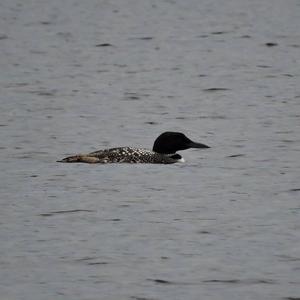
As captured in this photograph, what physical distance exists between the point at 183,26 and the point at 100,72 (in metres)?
7.27

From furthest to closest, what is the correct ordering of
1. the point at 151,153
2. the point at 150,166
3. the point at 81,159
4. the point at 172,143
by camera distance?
the point at 172,143
the point at 151,153
the point at 150,166
the point at 81,159

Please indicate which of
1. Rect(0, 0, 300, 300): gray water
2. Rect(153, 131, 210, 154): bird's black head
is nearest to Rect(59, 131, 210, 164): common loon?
Rect(153, 131, 210, 154): bird's black head

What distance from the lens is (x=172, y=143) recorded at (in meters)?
15.8

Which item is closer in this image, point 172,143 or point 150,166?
point 150,166

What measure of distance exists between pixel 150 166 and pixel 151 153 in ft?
0.71

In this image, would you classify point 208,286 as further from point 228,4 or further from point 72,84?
point 228,4

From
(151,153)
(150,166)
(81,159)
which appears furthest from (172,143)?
(81,159)

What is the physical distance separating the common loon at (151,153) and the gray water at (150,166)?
0.41 ft

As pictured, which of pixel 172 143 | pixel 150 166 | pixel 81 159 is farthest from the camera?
pixel 172 143

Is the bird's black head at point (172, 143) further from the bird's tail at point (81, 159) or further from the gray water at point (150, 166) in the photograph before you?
the bird's tail at point (81, 159)

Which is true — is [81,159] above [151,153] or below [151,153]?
above

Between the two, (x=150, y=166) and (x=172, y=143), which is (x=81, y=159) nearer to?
(x=150, y=166)

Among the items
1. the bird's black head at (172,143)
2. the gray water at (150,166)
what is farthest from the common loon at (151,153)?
the gray water at (150,166)

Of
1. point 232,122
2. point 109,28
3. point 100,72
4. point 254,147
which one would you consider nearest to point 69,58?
point 100,72
